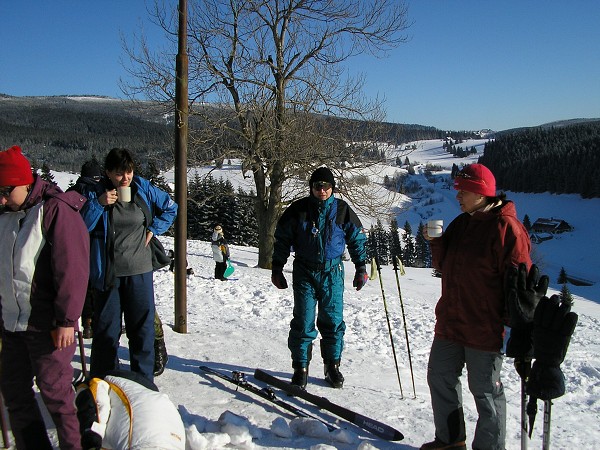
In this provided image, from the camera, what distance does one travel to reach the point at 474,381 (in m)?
3.16

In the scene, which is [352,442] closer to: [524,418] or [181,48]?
[524,418]

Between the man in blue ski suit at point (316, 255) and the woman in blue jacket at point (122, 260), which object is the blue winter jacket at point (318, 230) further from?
the woman in blue jacket at point (122, 260)

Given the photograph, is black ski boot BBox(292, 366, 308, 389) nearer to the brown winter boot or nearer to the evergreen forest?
the brown winter boot

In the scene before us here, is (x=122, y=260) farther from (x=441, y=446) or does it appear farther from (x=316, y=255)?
(x=441, y=446)


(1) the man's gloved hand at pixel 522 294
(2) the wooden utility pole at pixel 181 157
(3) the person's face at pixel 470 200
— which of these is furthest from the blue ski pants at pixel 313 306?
(2) the wooden utility pole at pixel 181 157

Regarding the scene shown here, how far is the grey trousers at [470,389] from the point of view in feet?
10.2

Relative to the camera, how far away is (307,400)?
416cm

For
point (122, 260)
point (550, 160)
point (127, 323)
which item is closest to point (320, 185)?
point (122, 260)

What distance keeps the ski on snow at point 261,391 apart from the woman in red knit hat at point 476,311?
0.91 metres

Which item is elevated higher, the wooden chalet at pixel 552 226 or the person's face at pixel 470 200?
the person's face at pixel 470 200

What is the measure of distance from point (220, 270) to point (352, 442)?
1014 centimetres

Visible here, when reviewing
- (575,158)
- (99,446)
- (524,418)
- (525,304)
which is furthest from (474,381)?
(575,158)

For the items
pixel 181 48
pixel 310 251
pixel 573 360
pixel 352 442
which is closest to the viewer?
pixel 352 442

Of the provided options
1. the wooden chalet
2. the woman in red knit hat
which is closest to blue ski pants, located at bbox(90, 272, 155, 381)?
the woman in red knit hat
